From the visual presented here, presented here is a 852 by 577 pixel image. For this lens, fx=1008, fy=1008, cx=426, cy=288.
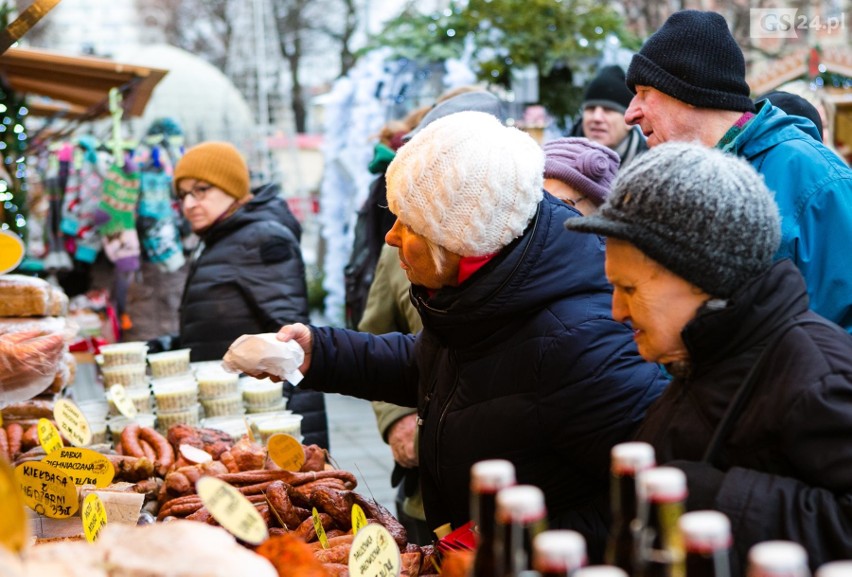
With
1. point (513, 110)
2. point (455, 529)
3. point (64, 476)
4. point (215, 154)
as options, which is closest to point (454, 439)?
point (455, 529)

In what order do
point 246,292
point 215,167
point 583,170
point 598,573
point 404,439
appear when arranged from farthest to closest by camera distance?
point 215,167 → point 246,292 → point 404,439 → point 583,170 → point 598,573

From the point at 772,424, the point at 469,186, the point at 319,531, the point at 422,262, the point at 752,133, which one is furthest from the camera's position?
the point at 752,133

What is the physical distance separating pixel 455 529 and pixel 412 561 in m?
0.17

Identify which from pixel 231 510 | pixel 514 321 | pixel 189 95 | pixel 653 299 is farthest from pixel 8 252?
pixel 189 95

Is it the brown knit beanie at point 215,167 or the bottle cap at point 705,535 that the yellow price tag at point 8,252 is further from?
the brown knit beanie at point 215,167

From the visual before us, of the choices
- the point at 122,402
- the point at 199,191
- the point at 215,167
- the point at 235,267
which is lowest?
the point at 122,402

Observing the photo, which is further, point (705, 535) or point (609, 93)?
point (609, 93)

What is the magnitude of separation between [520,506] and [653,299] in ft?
2.58

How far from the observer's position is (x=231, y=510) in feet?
6.22

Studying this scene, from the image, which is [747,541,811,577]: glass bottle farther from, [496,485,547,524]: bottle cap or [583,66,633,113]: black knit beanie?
[583,66,633,113]: black knit beanie

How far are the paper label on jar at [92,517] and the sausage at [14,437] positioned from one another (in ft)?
3.99

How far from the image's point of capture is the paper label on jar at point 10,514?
148cm

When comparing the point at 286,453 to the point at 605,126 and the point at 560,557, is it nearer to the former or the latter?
the point at 560,557

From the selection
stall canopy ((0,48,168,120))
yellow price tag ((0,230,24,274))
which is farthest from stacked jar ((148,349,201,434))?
stall canopy ((0,48,168,120))
